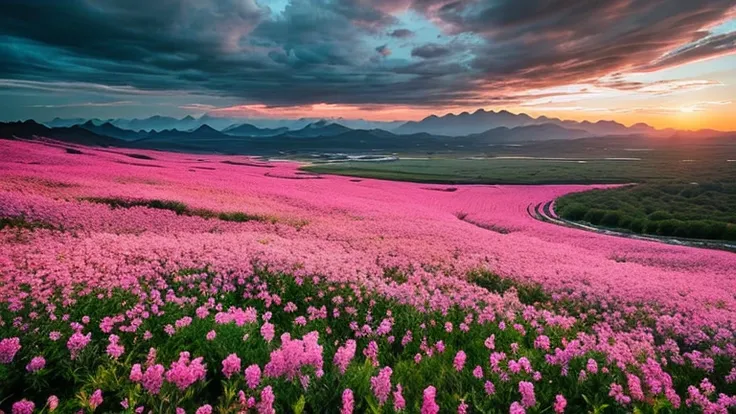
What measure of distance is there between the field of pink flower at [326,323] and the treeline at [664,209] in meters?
22.1

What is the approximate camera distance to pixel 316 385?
4.41 meters

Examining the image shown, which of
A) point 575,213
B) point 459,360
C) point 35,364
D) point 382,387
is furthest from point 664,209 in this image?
point 35,364

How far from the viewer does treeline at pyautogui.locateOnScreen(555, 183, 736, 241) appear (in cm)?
3406

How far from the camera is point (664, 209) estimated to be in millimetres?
45188

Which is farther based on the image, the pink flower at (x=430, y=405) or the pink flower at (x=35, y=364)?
the pink flower at (x=35, y=364)

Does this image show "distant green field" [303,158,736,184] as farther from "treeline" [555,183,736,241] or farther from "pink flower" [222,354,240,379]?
"pink flower" [222,354,240,379]

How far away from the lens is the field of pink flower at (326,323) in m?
4.29

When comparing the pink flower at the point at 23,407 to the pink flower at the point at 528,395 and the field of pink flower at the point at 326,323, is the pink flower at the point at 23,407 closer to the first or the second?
the field of pink flower at the point at 326,323

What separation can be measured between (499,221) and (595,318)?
71.6ft

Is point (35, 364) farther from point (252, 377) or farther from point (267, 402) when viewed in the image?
point (267, 402)

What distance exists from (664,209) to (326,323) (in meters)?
50.2

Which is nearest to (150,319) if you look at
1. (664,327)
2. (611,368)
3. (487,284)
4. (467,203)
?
(611,368)

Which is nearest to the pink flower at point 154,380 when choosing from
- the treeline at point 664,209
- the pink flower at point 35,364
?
the pink flower at point 35,364

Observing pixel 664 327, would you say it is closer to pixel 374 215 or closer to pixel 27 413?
pixel 27 413
